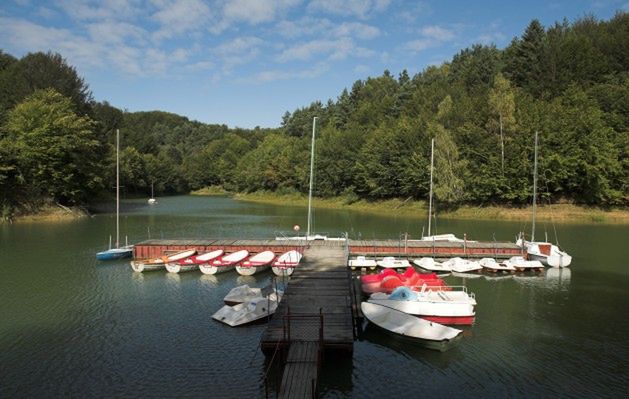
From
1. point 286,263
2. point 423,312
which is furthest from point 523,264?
point 286,263

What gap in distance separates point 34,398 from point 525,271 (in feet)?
112

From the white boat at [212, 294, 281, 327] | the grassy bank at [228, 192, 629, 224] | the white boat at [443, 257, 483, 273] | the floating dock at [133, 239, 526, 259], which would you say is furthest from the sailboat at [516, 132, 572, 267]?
the grassy bank at [228, 192, 629, 224]

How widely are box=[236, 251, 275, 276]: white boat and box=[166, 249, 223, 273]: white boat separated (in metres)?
3.02

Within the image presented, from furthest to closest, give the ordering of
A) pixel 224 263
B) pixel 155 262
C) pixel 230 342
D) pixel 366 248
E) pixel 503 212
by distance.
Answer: pixel 503 212 → pixel 366 248 → pixel 155 262 → pixel 224 263 → pixel 230 342

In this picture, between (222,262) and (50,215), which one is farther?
(50,215)

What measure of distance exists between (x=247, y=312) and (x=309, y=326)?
463cm

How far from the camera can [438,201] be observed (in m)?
85.2

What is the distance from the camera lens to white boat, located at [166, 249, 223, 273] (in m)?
36.1

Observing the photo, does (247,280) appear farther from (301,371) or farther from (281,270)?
(301,371)

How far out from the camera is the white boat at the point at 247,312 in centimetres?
2389

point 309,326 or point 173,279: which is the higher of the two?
point 309,326

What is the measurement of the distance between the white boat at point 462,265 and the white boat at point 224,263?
16.5 meters

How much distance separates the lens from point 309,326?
2094 centimetres

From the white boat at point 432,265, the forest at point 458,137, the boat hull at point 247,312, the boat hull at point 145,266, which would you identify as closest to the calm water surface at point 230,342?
the boat hull at point 247,312
